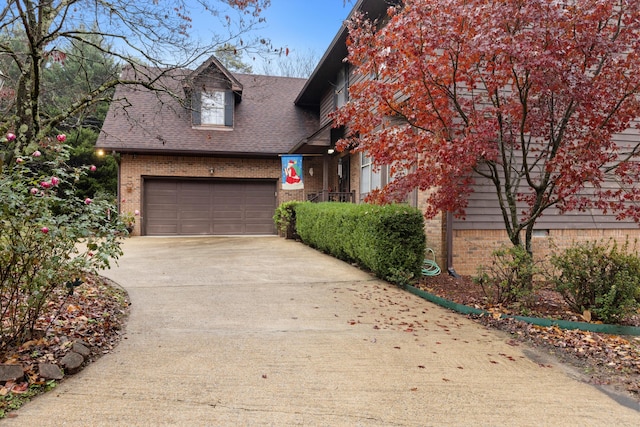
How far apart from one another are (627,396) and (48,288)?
4410mm

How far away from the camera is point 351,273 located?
7.43 metres

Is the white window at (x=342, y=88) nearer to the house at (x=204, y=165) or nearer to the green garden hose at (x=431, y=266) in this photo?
the house at (x=204, y=165)

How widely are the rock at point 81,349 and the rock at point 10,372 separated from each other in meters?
0.46

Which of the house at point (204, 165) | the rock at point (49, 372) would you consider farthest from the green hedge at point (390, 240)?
the house at point (204, 165)

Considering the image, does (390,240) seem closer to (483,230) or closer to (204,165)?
(483,230)

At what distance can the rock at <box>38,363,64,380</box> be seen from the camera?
9.33 feet

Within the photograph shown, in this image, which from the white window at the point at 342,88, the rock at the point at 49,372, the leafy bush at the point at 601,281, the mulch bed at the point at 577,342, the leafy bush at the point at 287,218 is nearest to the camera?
the rock at the point at 49,372

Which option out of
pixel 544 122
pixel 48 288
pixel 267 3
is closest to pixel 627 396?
pixel 544 122

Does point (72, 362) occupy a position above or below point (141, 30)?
below

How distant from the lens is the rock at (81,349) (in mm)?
3234

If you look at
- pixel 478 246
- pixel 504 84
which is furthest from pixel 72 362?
pixel 478 246

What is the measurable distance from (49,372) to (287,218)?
10.9 m

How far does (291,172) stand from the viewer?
13773 mm

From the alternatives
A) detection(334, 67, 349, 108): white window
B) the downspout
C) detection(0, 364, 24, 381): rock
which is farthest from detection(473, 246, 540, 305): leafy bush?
detection(334, 67, 349, 108): white window
